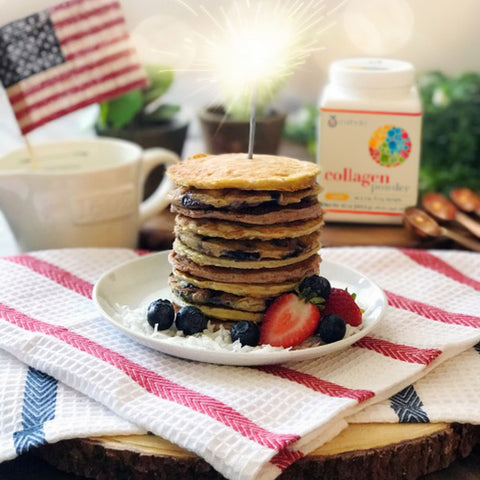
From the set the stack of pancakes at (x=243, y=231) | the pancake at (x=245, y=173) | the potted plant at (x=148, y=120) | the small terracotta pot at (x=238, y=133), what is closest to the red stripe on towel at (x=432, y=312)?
the stack of pancakes at (x=243, y=231)

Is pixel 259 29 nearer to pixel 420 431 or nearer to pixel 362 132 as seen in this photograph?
pixel 362 132

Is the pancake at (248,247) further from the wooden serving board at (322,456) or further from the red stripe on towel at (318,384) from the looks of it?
the wooden serving board at (322,456)

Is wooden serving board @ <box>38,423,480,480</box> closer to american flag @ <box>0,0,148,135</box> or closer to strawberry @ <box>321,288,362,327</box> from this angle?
strawberry @ <box>321,288,362,327</box>

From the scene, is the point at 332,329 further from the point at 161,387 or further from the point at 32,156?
the point at 32,156

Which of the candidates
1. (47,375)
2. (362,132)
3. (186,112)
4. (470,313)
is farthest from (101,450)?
(186,112)

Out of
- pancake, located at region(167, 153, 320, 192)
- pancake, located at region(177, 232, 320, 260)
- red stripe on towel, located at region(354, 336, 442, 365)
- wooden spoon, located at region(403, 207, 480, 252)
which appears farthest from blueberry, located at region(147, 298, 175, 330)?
wooden spoon, located at region(403, 207, 480, 252)
